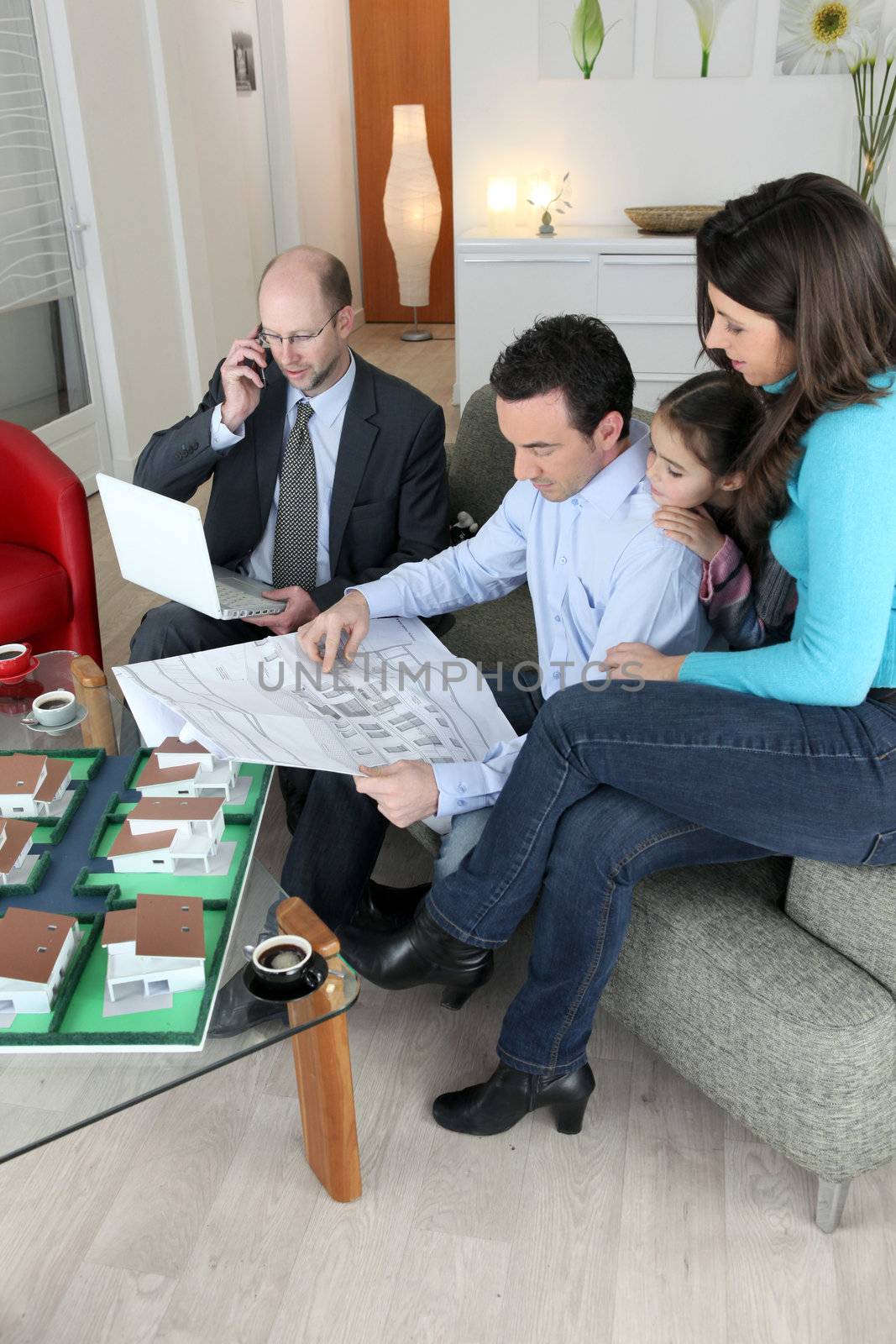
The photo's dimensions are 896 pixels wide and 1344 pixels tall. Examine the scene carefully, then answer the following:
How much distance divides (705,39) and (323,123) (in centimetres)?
254

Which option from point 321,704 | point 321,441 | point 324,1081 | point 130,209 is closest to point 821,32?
point 130,209

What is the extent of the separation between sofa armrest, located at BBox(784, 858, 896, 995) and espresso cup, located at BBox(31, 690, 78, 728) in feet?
3.55

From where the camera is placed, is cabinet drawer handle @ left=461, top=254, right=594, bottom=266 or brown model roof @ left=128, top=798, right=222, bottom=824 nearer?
brown model roof @ left=128, top=798, right=222, bottom=824

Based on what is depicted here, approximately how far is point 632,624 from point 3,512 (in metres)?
1.65

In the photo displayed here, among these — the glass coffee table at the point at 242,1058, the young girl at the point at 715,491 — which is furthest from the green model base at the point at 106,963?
the young girl at the point at 715,491

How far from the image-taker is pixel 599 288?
4.36 metres

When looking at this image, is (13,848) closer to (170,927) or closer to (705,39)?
(170,927)

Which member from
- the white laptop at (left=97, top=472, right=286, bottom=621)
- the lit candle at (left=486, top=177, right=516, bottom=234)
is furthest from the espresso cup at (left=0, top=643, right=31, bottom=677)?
the lit candle at (left=486, top=177, right=516, bottom=234)

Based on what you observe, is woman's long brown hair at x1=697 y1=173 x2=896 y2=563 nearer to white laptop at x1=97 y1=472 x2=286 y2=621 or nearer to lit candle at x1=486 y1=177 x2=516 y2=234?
white laptop at x1=97 y1=472 x2=286 y2=621

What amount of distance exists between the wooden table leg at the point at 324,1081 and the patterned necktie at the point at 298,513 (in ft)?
3.10

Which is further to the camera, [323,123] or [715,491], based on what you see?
[323,123]

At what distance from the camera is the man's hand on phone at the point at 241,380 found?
200 centimetres

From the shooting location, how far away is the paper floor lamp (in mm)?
5820

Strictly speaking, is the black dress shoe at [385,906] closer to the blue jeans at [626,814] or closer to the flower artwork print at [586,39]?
the blue jeans at [626,814]
